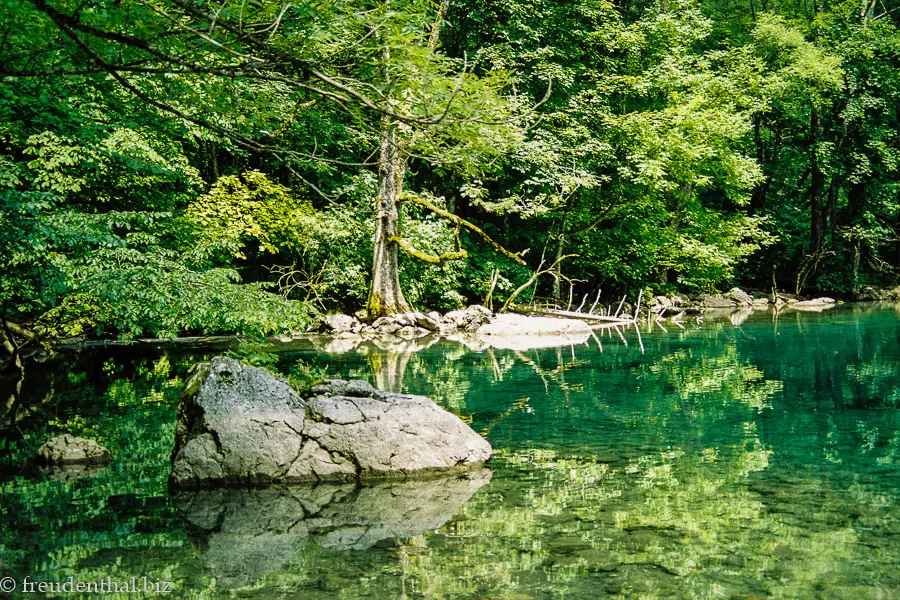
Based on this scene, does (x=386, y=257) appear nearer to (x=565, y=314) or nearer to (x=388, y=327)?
(x=388, y=327)

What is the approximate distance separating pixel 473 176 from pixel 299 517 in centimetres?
732

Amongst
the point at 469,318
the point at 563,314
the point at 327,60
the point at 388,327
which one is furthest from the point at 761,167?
the point at 327,60

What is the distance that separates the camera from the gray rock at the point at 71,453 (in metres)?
7.56

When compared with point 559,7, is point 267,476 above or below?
below

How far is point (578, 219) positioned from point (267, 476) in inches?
885

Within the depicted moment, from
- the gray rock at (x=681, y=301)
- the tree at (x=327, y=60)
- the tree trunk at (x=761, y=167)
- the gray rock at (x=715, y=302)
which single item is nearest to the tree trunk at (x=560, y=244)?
the gray rock at (x=681, y=301)

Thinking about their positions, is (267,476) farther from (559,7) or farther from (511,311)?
Answer: (559,7)

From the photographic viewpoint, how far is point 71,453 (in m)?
7.61

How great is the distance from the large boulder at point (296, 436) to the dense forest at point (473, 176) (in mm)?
2706

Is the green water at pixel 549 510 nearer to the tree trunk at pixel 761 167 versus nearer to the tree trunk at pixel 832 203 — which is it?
the tree trunk at pixel 832 203

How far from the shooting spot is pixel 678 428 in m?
8.69

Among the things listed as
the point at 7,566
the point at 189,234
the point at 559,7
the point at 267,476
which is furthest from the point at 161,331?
the point at 559,7

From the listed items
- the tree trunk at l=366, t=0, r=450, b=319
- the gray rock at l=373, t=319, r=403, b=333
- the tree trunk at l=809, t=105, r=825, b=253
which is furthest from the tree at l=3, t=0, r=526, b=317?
the tree trunk at l=809, t=105, r=825, b=253

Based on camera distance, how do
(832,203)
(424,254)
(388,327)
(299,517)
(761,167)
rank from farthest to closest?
(761,167) → (832,203) → (424,254) → (388,327) → (299,517)
